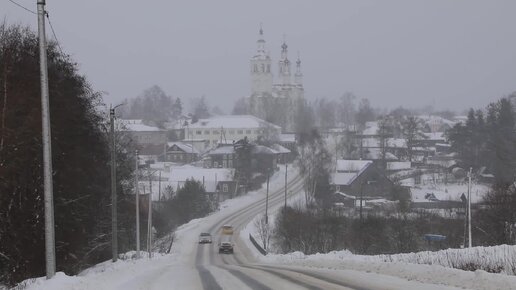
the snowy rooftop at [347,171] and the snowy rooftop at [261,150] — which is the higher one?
the snowy rooftop at [261,150]

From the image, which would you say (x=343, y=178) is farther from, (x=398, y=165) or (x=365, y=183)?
(x=398, y=165)

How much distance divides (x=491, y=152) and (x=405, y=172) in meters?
17.2

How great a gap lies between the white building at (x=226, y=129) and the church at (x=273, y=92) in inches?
601

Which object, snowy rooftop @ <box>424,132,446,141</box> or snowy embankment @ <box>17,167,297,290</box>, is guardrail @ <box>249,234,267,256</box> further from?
snowy rooftop @ <box>424,132,446,141</box>

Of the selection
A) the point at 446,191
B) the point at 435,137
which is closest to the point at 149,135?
the point at 435,137

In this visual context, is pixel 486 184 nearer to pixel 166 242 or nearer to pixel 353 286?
pixel 166 242

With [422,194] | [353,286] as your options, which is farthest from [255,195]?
[353,286]

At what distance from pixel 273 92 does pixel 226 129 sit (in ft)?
112

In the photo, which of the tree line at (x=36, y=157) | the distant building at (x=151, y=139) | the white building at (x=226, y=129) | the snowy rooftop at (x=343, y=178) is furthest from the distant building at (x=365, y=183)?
the tree line at (x=36, y=157)

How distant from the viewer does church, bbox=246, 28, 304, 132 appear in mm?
179875

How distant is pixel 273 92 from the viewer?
623ft

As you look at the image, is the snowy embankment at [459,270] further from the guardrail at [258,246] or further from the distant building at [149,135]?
the distant building at [149,135]

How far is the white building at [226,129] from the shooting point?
515ft

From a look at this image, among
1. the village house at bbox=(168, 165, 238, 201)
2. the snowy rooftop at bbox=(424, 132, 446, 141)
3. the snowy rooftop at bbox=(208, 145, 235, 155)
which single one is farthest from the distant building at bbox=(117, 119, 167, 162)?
the snowy rooftop at bbox=(424, 132, 446, 141)
